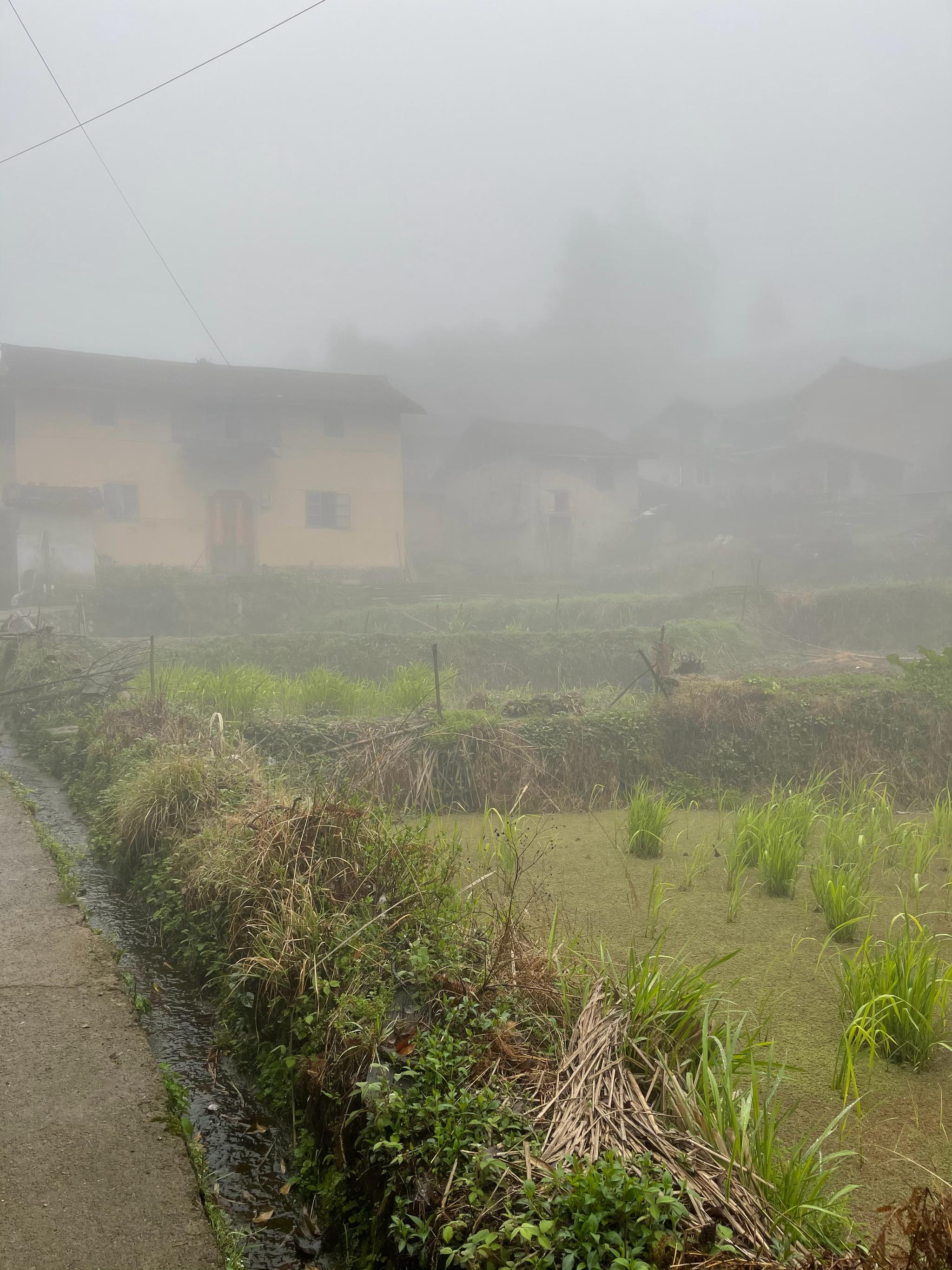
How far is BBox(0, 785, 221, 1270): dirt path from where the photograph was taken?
2.62 meters

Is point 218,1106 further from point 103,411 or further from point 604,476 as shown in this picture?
point 604,476

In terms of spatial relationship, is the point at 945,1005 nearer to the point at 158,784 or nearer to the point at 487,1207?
the point at 487,1207

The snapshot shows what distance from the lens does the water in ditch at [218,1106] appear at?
2938 millimetres

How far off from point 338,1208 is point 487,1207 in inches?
34.0

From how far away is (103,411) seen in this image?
26.8 m

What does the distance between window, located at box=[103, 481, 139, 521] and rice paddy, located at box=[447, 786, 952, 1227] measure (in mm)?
22060

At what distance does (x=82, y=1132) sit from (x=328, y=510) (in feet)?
89.1

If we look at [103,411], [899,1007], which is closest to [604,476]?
[103,411]

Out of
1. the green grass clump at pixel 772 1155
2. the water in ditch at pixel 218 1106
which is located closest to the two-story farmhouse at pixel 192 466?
the water in ditch at pixel 218 1106

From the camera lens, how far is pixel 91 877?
20.4 ft

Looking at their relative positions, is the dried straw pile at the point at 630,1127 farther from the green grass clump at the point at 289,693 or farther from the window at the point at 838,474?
the window at the point at 838,474

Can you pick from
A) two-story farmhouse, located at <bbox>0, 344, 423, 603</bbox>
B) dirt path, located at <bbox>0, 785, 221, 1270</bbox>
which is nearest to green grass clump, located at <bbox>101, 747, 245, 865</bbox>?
dirt path, located at <bbox>0, 785, 221, 1270</bbox>

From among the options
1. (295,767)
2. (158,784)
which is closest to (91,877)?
(158,784)

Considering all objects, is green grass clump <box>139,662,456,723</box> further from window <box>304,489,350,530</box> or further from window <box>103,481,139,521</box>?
window <box>304,489,350,530</box>
